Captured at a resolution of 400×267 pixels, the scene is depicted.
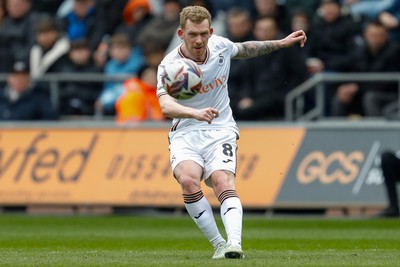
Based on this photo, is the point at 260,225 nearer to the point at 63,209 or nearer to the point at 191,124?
the point at 63,209

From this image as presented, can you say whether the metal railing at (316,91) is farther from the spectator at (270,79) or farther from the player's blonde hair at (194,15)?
the player's blonde hair at (194,15)

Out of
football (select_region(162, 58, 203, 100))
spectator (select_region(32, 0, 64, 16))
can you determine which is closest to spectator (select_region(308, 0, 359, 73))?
spectator (select_region(32, 0, 64, 16))

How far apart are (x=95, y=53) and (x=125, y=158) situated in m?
4.02

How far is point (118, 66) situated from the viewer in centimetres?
2447

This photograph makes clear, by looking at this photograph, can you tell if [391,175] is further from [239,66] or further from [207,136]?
[207,136]

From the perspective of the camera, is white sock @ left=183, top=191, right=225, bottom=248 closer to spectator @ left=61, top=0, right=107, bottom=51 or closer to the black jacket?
the black jacket

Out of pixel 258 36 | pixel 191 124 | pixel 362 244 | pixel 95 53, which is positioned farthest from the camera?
pixel 95 53

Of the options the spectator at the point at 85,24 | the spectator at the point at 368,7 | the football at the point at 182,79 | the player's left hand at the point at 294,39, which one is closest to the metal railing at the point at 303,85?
the spectator at the point at 85,24

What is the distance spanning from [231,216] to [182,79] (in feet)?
4.65

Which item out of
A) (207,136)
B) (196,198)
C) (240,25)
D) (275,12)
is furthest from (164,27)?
(196,198)

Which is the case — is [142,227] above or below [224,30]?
below

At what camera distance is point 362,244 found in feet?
48.3

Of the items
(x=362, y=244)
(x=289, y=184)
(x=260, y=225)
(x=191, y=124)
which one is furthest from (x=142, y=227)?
(x=191, y=124)

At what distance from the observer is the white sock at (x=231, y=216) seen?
459 inches
